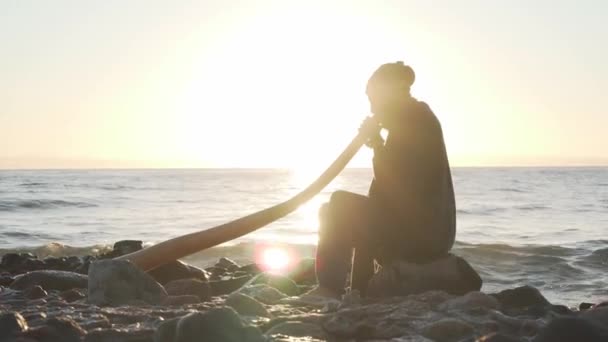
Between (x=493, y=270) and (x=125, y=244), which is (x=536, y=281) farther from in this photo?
(x=125, y=244)

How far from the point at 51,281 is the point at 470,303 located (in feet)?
13.7

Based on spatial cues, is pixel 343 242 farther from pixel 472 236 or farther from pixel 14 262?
pixel 472 236

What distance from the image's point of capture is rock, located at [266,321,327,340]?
4893mm

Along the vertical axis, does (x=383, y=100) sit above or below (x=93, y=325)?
above

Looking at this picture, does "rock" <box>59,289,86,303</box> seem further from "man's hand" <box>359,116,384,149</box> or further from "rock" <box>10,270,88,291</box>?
"man's hand" <box>359,116,384,149</box>

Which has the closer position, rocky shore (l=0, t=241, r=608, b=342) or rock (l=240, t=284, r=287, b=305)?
rocky shore (l=0, t=241, r=608, b=342)

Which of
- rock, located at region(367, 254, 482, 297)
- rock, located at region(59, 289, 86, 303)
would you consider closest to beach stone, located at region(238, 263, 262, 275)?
rock, located at region(59, 289, 86, 303)

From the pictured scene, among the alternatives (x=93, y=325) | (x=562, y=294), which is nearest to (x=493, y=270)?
(x=562, y=294)

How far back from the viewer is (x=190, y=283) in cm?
728

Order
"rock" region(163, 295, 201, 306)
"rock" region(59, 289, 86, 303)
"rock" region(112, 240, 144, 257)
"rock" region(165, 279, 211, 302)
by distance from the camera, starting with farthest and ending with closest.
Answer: "rock" region(112, 240, 144, 257) < "rock" region(165, 279, 211, 302) < "rock" region(59, 289, 86, 303) < "rock" region(163, 295, 201, 306)

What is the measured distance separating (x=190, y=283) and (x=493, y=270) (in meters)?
6.16

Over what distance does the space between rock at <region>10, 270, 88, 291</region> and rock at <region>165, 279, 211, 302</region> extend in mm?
1021

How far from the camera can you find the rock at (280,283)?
24.3 feet

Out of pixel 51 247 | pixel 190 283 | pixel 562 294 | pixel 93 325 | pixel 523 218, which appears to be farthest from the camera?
pixel 523 218
